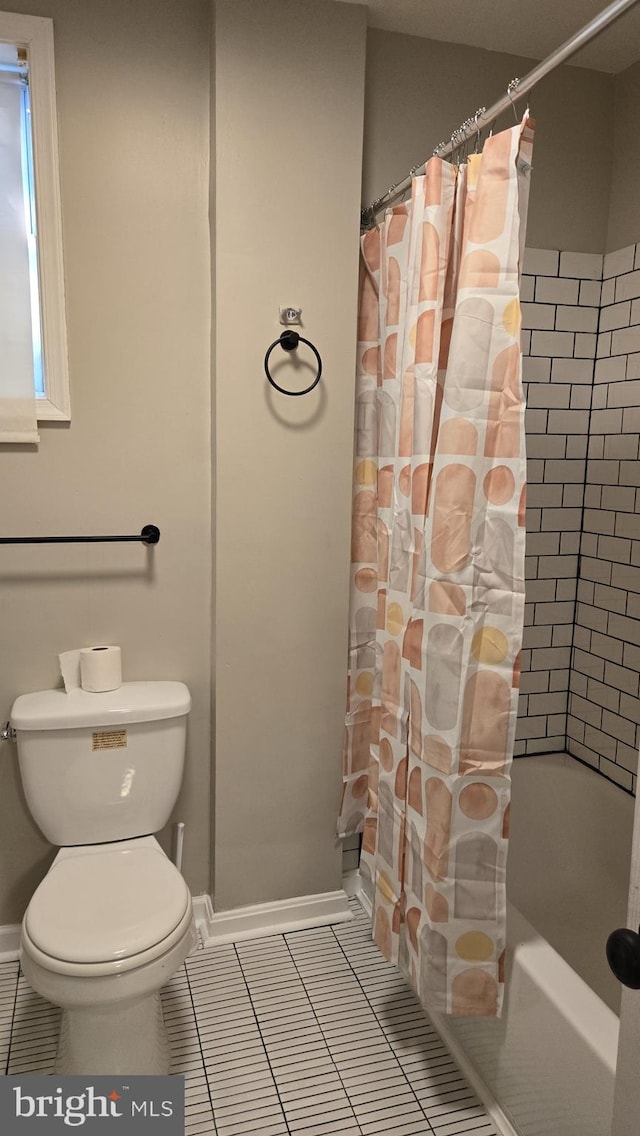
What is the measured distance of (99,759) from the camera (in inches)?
77.1

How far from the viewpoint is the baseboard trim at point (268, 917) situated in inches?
88.4

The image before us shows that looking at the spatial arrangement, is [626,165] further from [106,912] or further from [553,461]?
[106,912]

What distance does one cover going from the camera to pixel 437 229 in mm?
1591

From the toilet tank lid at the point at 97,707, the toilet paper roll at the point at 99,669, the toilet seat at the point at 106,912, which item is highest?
Result: the toilet paper roll at the point at 99,669

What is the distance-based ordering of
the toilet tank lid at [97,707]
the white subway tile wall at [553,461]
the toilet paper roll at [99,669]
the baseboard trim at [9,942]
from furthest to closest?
the white subway tile wall at [553,461]
the baseboard trim at [9,942]
the toilet paper roll at [99,669]
the toilet tank lid at [97,707]

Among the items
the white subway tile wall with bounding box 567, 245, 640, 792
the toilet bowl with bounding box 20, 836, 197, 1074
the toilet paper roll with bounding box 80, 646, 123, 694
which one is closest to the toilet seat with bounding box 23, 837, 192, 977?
the toilet bowl with bounding box 20, 836, 197, 1074

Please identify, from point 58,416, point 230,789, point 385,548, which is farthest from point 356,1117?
point 58,416

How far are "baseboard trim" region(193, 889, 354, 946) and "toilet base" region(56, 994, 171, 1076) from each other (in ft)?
1.89

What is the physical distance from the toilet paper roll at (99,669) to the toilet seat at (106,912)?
0.41 metres

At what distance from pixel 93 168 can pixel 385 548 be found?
1.19m

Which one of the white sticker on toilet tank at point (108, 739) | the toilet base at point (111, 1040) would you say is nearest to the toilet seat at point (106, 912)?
the toilet base at point (111, 1040)

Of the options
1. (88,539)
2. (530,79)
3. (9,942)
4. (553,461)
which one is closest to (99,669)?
(88,539)

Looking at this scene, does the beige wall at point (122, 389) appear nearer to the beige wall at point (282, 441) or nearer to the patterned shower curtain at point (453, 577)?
the beige wall at point (282, 441)

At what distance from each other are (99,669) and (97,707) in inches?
4.2
